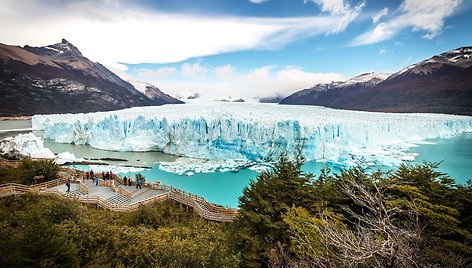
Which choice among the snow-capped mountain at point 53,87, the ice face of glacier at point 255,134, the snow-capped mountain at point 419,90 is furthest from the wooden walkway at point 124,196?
the snow-capped mountain at point 53,87

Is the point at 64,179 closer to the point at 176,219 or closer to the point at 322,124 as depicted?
the point at 176,219

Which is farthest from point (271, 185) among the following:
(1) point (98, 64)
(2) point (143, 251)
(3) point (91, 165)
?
(1) point (98, 64)

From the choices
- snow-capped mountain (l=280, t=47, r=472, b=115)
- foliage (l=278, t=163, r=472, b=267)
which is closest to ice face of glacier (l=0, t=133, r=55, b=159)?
foliage (l=278, t=163, r=472, b=267)

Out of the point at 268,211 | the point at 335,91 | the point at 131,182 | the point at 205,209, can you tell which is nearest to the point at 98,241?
the point at 268,211

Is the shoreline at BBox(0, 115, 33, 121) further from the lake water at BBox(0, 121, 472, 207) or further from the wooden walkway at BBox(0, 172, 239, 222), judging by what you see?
the wooden walkway at BBox(0, 172, 239, 222)

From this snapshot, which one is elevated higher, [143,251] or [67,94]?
[67,94]
